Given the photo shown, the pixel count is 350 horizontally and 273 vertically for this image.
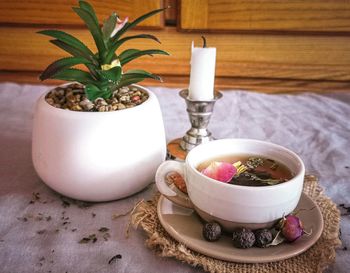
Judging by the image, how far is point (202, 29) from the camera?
34.4 inches

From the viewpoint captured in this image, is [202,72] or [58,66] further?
[202,72]

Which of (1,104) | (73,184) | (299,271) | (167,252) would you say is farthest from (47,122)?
(1,104)

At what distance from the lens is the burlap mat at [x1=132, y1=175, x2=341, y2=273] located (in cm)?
33

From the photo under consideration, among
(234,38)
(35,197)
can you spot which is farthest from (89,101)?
(234,38)

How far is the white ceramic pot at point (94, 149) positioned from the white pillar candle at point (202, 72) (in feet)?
0.45

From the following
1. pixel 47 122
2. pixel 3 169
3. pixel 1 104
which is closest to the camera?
pixel 47 122

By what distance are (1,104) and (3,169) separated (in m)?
0.33

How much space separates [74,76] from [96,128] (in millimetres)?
72

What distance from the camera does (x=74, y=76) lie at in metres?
0.44

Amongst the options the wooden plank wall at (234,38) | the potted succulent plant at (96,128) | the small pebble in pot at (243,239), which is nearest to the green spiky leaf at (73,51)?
the potted succulent plant at (96,128)

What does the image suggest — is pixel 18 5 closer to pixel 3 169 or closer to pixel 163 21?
pixel 163 21

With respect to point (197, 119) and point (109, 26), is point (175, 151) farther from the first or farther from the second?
point (109, 26)

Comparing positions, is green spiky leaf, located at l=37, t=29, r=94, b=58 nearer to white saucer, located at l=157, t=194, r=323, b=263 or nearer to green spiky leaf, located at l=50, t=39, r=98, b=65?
green spiky leaf, located at l=50, t=39, r=98, b=65

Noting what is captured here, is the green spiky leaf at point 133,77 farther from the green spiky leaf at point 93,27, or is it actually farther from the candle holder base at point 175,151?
the candle holder base at point 175,151
